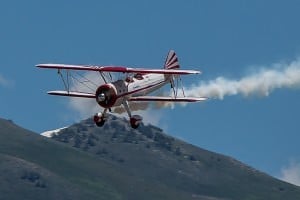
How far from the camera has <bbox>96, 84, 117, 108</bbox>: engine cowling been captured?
114m

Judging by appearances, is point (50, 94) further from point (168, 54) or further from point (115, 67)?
point (168, 54)

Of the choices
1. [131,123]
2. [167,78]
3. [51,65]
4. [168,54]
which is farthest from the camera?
[168,54]

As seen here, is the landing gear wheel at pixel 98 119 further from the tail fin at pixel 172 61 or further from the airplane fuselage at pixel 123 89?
the tail fin at pixel 172 61

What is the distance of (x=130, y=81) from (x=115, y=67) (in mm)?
2523

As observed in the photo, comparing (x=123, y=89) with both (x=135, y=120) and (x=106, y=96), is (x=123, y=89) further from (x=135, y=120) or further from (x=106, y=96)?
(x=135, y=120)

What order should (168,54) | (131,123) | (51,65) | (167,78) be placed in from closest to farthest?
1. (131,123)
2. (51,65)
3. (167,78)
4. (168,54)

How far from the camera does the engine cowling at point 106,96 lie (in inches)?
4486

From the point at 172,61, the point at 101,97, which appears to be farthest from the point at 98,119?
the point at 172,61

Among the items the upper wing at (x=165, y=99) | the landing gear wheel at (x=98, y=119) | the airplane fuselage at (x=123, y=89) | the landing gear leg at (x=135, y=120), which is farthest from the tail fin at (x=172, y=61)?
the landing gear wheel at (x=98, y=119)

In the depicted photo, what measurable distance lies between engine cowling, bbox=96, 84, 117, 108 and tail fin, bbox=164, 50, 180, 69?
3152 cm

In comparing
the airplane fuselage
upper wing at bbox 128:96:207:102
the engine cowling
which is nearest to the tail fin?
the airplane fuselage

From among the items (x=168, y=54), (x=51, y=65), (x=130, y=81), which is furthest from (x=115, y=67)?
(x=168, y=54)

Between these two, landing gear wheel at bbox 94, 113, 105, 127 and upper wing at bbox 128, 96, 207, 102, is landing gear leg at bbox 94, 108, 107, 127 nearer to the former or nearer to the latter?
landing gear wheel at bbox 94, 113, 105, 127

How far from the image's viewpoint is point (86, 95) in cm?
11944
